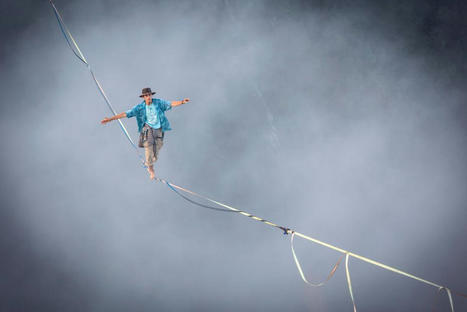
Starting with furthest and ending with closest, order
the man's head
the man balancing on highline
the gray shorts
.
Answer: the gray shorts
the man balancing on highline
the man's head

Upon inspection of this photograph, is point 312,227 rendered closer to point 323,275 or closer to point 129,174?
point 323,275

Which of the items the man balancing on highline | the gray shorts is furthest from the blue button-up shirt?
the gray shorts

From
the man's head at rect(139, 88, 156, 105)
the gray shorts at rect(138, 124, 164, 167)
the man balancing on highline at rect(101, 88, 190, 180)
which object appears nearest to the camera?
the man's head at rect(139, 88, 156, 105)

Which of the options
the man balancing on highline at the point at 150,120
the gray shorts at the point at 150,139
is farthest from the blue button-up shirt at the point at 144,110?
the gray shorts at the point at 150,139

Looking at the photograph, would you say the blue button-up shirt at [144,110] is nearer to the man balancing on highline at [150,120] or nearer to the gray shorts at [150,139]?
the man balancing on highline at [150,120]

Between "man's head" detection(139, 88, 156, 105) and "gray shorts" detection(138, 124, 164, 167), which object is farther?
"gray shorts" detection(138, 124, 164, 167)

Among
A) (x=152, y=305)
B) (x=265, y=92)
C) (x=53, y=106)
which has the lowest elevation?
(x=152, y=305)

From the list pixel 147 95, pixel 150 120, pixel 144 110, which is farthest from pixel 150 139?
pixel 147 95

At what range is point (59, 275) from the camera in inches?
537

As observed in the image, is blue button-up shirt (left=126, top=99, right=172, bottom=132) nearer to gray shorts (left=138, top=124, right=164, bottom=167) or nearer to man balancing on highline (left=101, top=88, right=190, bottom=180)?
man balancing on highline (left=101, top=88, right=190, bottom=180)

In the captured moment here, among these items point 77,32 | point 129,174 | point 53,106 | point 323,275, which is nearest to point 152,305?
point 129,174

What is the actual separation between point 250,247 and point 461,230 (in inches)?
211

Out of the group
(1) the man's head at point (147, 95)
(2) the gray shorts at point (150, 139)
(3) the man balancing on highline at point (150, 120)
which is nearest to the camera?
(1) the man's head at point (147, 95)

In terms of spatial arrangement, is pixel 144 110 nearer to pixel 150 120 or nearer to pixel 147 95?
pixel 150 120
